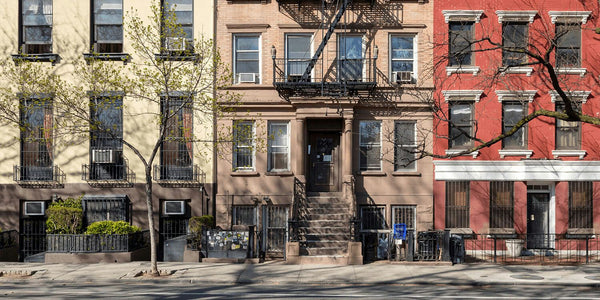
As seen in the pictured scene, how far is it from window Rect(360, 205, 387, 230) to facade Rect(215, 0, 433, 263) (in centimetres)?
4

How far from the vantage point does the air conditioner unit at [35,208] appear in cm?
2217

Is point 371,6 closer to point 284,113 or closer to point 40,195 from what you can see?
point 284,113

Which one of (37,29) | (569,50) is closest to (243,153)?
(37,29)

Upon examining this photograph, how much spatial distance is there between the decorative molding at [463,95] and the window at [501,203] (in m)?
3.33

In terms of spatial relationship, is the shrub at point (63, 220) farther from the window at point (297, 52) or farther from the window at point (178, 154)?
the window at point (297, 52)

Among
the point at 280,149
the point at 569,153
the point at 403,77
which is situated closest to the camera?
the point at 569,153

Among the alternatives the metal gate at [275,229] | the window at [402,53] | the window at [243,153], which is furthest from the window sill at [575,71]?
the window at [243,153]

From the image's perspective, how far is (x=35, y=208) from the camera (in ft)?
72.8

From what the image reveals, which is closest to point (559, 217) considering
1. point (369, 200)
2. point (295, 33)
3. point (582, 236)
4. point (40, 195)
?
point (582, 236)

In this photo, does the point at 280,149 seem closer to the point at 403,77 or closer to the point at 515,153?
the point at 403,77

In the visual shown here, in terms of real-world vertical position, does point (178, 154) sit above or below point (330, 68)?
below

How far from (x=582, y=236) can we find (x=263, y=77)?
13548 millimetres

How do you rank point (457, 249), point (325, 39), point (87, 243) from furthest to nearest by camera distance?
point (325, 39), point (457, 249), point (87, 243)

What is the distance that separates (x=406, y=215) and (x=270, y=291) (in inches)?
347
